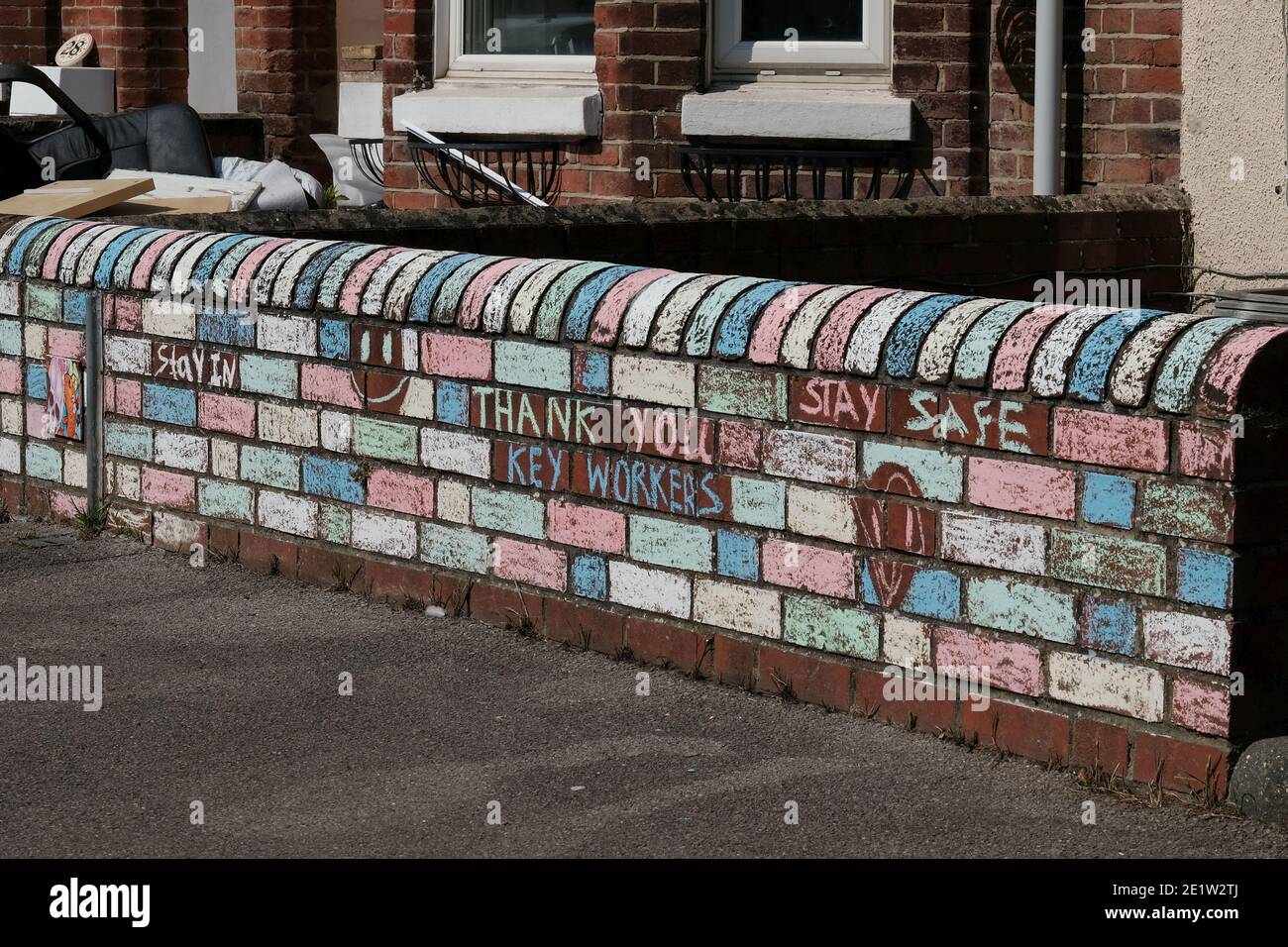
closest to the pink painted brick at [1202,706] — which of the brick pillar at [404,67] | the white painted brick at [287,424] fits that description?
the white painted brick at [287,424]

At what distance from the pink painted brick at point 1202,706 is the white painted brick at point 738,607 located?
1042 mm

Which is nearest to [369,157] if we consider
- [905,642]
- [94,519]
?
[94,519]

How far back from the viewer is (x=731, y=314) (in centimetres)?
487

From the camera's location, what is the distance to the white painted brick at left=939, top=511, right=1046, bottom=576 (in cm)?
429

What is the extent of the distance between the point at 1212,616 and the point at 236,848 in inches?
75.6

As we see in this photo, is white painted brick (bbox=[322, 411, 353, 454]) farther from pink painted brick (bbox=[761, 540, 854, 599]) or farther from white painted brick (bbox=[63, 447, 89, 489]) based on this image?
pink painted brick (bbox=[761, 540, 854, 599])

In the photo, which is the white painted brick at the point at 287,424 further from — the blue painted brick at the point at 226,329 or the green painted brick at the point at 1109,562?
the green painted brick at the point at 1109,562

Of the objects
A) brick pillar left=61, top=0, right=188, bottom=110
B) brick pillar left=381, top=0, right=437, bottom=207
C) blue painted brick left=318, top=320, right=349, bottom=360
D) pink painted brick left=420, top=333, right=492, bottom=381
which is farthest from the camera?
brick pillar left=61, top=0, right=188, bottom=110

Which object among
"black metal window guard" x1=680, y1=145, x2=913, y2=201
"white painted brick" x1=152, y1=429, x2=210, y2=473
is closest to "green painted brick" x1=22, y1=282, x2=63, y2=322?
"white painted brick" x1=152, y1=429, x2=210, y2=473

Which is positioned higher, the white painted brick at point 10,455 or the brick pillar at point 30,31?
the brick pillar at point 30,31

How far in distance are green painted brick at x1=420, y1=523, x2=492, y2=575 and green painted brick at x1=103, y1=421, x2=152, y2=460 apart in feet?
4.19

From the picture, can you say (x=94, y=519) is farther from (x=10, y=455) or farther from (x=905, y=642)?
(x=905, y=642)

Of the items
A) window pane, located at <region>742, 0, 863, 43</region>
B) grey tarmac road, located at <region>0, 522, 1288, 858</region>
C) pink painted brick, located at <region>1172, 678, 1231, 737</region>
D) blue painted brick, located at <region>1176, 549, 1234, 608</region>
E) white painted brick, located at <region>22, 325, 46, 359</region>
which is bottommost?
grey tarmac road, located at <region>0, 522, 1288, 858</region>

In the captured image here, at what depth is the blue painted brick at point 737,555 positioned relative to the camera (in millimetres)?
4840
